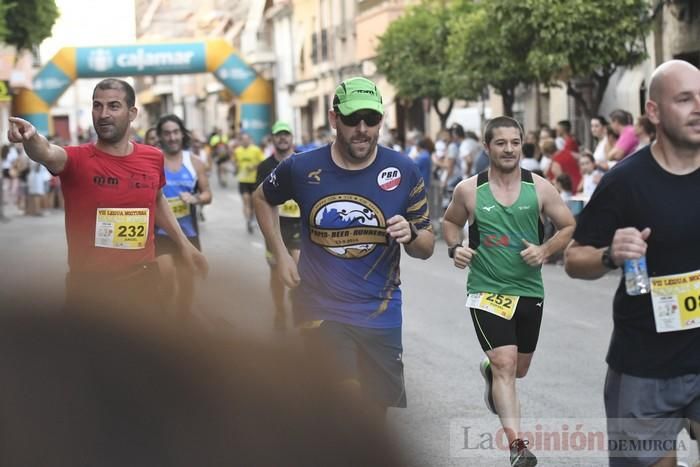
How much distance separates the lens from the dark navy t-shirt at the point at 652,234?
4.45 metres

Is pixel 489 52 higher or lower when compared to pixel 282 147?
higher

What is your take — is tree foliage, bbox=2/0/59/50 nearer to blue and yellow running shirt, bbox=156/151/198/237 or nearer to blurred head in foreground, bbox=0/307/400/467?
blue and yellow running shirt, bbox=156/151/198/237

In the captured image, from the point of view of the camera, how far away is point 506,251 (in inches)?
271

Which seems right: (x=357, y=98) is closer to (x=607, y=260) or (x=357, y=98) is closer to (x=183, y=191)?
(x=607, y=260)

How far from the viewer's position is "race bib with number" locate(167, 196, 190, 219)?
1094 centimetres

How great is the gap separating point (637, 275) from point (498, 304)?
2573 millimetres

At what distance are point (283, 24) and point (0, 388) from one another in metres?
65.7

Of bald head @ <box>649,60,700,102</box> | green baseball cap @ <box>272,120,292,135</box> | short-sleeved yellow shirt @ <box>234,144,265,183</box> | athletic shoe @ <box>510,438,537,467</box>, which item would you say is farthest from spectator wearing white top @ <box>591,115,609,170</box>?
bald head @ <box>649,60,700,102</box>

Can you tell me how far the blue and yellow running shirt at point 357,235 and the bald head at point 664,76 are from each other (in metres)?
1.65

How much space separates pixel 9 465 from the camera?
108 inches

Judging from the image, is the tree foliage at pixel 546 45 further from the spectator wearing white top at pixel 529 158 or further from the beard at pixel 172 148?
the beard at pixel 172 148

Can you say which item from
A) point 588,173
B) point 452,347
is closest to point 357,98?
point 452,347

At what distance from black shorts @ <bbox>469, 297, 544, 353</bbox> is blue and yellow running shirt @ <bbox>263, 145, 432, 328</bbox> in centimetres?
95

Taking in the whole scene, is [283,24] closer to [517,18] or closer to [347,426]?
[517,18]
